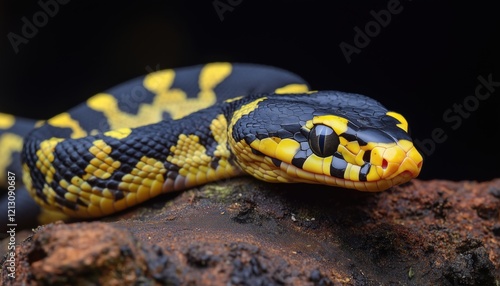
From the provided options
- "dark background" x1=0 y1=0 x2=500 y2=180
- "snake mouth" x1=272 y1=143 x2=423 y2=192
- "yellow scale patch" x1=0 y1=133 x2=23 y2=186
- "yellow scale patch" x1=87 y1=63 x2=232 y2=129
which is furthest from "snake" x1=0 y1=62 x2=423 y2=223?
"dark background" x1=0 y1=0 x2=500 y2=180

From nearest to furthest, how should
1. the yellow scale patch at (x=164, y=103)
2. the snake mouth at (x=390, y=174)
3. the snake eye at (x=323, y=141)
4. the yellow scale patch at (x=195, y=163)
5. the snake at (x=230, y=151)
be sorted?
1. the snake mouth at (x=390, y=174)
2. the snake at (x=230, y=151)
3. the snake eye at (x=323, y=141)
4. the yellow scale patch at (x=195, y=163)
5. the yellow scale patch at (x=164, y=103)

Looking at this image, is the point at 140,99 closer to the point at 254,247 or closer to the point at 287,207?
the point at 287,207

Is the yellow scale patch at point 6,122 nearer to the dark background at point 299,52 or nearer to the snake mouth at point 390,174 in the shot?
the dark background at point 299,52

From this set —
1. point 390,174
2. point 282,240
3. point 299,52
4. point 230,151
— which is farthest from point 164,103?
point 390,174

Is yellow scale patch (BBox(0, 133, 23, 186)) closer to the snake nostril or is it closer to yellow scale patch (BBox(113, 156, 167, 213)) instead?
yellow scale patch (BBox(113, 156, 167, 213))

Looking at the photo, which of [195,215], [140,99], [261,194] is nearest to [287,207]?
[261,194]

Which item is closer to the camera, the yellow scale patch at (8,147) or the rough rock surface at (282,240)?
the rough rock surface at (282,240)

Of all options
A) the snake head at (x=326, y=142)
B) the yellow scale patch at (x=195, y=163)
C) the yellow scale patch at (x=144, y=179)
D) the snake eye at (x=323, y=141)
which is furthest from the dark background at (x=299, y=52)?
the yellow scale patch at (x=144, y=179)

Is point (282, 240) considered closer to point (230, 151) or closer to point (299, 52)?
point (230, 151)
